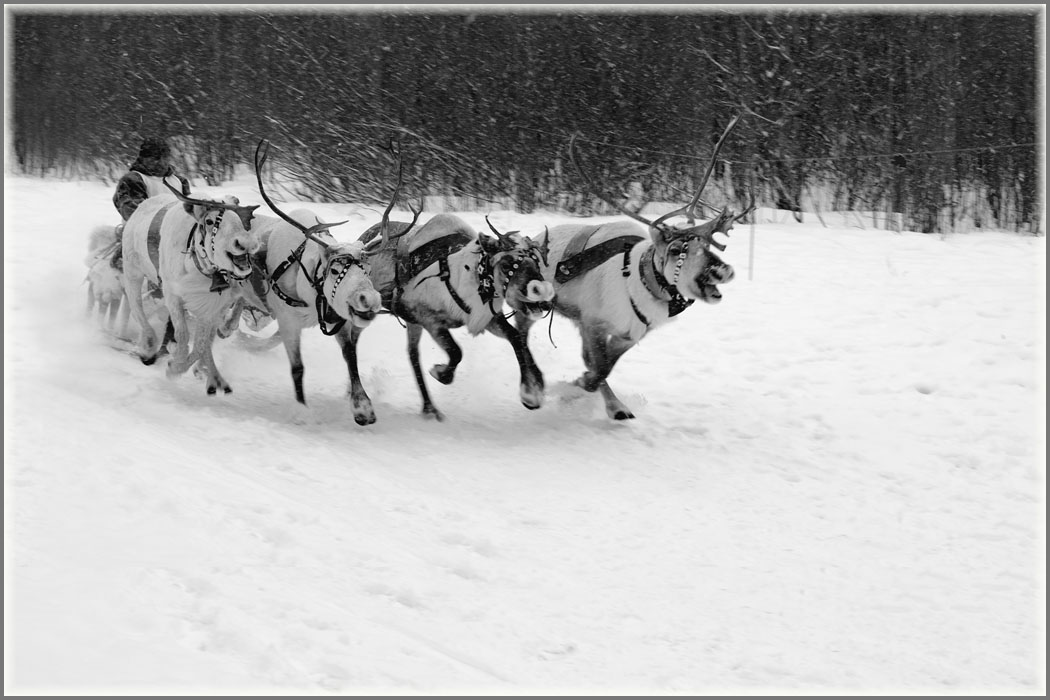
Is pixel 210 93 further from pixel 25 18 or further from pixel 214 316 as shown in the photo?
pixel 214 316

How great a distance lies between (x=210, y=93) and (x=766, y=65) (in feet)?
30.0

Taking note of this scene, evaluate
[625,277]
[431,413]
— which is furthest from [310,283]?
[625,277]

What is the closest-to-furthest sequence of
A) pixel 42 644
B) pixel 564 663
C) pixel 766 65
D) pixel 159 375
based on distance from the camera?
pixel 42 644 < pixel 564 663 < pixel 159 375 < pixel 766 65

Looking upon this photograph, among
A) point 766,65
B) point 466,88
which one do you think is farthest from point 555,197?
point 766,65

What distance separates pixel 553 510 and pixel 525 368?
1.66 metres

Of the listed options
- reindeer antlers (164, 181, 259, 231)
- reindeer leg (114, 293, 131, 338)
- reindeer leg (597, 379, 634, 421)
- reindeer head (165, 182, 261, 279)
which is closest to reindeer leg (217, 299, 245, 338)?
reindeer leg (114, 293, 131, 338)

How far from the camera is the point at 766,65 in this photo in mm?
16453

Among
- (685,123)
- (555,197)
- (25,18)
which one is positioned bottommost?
(555,197)

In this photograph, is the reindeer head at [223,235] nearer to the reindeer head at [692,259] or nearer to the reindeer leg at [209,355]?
the reindeer leg at [209,355]

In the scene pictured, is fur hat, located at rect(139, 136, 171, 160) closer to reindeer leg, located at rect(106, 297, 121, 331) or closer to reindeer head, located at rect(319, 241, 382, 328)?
reindeer leg, located at rect(106, 297, 121, 331)

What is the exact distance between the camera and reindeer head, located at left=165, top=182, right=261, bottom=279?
831 cm

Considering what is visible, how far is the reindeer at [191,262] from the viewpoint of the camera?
8.42 metres

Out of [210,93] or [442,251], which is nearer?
[442,251]

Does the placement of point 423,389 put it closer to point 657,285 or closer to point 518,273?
point 518,273
